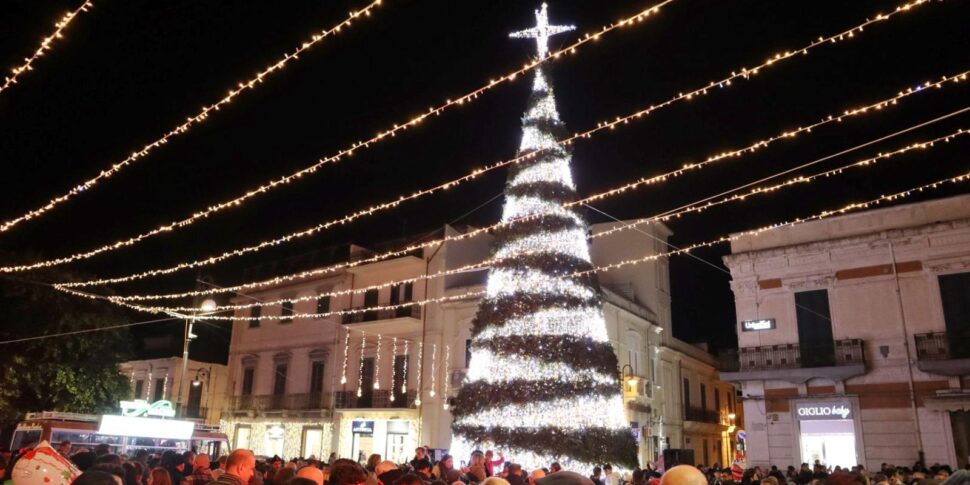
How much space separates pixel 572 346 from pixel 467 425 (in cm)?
296

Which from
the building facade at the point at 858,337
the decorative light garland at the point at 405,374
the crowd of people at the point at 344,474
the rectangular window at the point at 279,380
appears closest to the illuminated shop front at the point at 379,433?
the decorative light garland at the point at 405,374

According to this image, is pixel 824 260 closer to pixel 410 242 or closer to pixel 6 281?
pixel 410 242

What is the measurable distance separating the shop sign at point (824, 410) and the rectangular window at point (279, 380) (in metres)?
20.6

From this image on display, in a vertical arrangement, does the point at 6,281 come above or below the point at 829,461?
above

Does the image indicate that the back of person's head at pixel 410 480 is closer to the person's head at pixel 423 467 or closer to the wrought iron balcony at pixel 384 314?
the person's head at pixel 423 467

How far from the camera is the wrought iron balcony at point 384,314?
25703 millimetres

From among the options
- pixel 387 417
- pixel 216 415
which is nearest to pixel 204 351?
pixel 216 415

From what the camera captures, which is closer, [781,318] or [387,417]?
[781,318]

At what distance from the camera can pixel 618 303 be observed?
25.3m

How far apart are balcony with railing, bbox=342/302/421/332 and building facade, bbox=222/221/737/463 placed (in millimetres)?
55

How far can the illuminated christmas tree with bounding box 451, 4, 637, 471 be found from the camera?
14.3m

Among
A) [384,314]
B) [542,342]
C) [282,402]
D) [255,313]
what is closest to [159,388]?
→ [255,313]

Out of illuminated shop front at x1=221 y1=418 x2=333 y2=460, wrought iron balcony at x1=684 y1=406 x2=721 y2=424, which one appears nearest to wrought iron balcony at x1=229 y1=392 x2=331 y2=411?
illuminated shop front at x1=221 y1=418 x2=333 y2=460

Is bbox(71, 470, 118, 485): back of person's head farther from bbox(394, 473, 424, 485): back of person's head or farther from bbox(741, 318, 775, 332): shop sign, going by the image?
bbox(741, 318, 775, 332): shop sign
